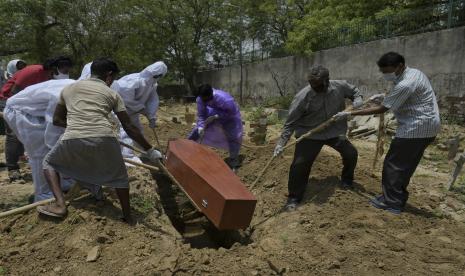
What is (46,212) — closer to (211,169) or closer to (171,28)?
(211,169)

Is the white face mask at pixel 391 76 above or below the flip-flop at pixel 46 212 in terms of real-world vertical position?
above

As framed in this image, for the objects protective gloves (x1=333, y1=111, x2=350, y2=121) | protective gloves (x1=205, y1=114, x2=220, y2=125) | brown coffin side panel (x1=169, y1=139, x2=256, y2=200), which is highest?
protective gloves (x1=333, y1=111, x2=350, y2=121)

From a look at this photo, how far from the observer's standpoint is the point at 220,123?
5902mm

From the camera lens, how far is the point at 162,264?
9.50 ft

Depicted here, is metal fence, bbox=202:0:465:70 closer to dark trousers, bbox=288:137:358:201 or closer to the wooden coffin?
dark trousers, bbox=288:137:358:201

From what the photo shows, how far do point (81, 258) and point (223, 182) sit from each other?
4.56 ft

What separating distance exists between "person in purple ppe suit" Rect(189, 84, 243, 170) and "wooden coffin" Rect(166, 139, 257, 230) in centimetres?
103

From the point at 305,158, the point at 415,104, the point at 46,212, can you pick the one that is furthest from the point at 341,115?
the point at 46,212

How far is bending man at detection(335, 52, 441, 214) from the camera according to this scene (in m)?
3.67

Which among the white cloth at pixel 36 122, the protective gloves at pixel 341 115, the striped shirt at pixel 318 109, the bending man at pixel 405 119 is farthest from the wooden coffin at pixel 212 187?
the bending man at pixel 405 119

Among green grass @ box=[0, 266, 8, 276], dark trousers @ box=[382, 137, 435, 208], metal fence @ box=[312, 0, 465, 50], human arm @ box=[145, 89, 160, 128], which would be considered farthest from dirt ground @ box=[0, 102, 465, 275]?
metal fence @ box=[312, 0, 465, 50]

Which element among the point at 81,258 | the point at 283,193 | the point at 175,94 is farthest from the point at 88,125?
the point at 175,94

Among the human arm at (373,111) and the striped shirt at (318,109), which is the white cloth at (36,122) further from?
the human arm at (373,111)

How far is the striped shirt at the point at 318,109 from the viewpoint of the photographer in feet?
13.5
